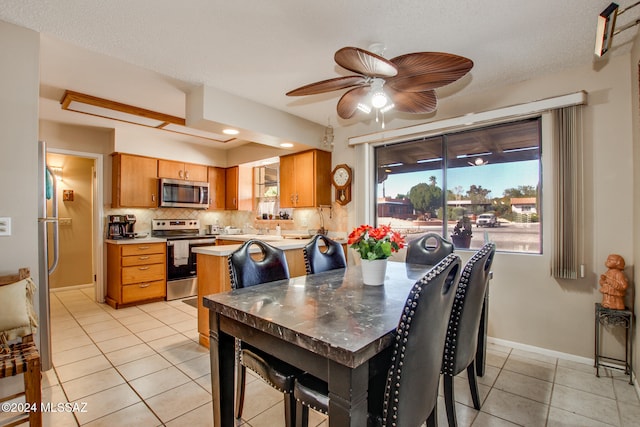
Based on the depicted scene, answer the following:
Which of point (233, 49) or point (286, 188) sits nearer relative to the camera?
point (233, 49)

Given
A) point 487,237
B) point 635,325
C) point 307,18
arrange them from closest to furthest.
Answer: point 307,18, point 635,325, point 487,237

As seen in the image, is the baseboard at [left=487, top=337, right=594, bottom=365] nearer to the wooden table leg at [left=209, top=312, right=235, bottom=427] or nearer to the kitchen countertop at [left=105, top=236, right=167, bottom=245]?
the wooden table leg at [left=209, top=312, right=235, bottom=427]

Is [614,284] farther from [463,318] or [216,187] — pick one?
[216,187]

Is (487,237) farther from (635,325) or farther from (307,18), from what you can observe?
(307,18)

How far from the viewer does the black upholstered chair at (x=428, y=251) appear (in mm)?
2746

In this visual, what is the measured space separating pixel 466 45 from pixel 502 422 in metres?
2.51

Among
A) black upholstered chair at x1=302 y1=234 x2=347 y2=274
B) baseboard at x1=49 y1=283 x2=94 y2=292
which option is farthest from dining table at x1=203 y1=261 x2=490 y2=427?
baseboard at x1=49 y1=283 x2=94 y2=292

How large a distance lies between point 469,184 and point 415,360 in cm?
270

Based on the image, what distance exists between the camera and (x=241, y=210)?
5.76 meters

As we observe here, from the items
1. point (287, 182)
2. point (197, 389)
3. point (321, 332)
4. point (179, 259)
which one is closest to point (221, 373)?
point (321, 332)

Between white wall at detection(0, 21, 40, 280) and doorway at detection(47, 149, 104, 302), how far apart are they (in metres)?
3.11

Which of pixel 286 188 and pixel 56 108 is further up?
pixel 56 108

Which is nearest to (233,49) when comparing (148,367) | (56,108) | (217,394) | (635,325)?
(217,394)

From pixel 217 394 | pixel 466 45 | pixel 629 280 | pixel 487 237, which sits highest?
pixel 466 45
